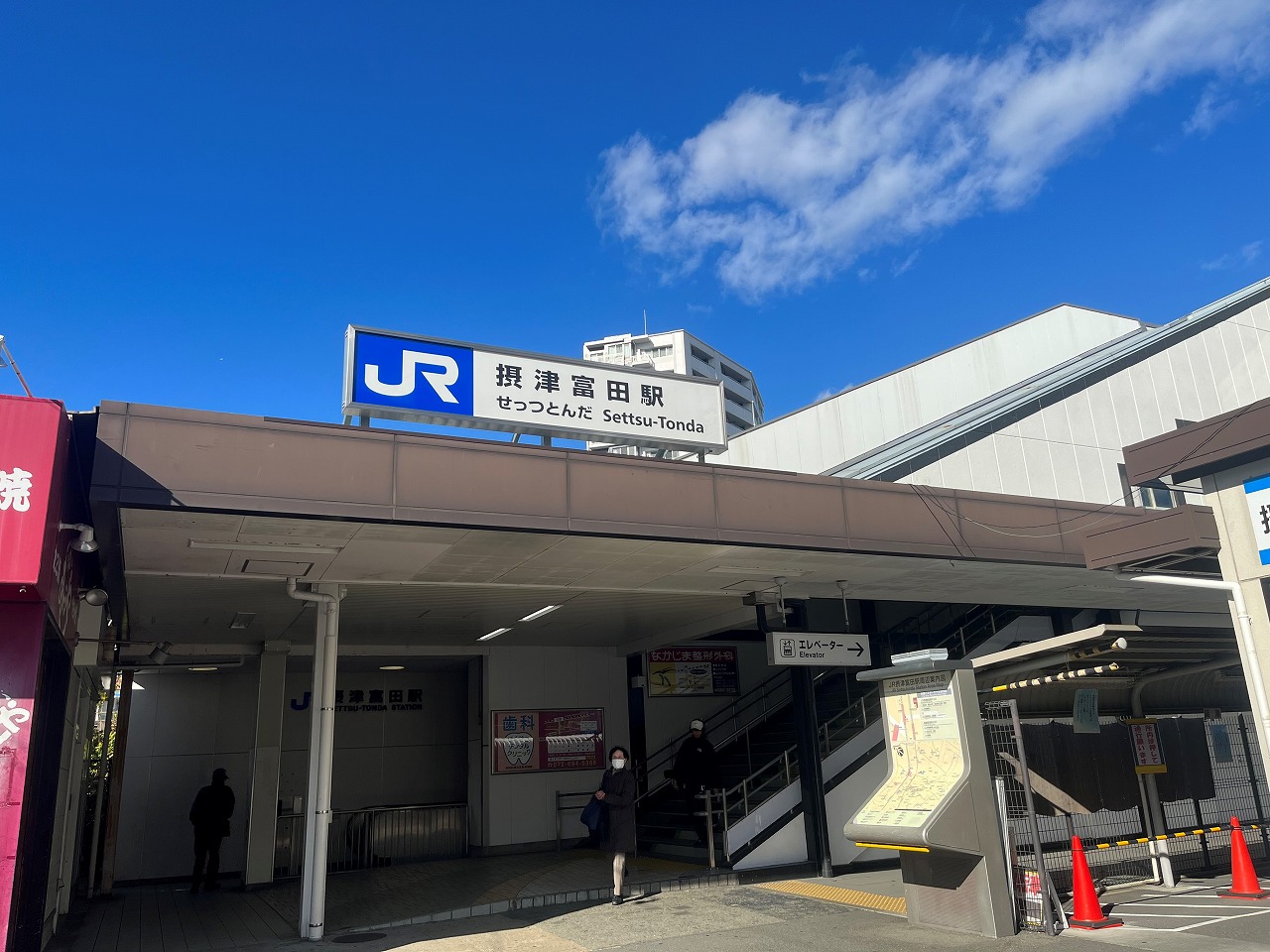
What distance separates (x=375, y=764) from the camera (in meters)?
18.5

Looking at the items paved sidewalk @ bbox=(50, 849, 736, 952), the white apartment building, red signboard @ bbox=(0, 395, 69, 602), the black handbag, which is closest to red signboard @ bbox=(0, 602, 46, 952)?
red signboard @ bbox=(0, 395, 69, 602)

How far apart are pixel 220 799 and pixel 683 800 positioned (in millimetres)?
7489

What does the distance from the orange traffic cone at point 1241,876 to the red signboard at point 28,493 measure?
11.0 meters

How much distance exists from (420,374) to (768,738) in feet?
35.0

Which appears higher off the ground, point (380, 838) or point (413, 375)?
point (413, 375)

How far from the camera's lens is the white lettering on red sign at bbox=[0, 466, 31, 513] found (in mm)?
5727

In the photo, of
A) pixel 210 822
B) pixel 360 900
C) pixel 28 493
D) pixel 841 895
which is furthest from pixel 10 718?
pixel 841 895

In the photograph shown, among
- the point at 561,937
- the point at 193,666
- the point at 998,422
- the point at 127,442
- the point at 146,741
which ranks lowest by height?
the point at 561,937

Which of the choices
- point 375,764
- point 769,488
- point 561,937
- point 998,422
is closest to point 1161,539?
point 769,488

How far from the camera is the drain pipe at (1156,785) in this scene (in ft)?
33.2

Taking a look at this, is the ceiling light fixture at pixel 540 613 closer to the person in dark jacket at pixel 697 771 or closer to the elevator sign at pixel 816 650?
the person in dark jacket at pixel 697 771

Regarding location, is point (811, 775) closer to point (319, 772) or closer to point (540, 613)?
point (540, 613)

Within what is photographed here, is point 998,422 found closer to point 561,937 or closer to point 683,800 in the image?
point 683,800

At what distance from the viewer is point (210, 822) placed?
541 inches
